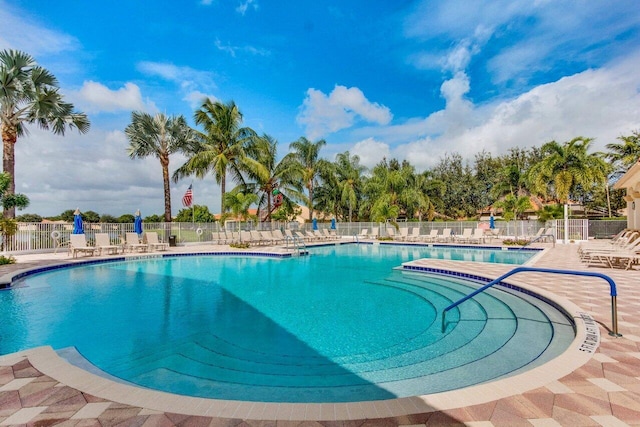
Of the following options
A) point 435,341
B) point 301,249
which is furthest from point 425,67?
point 435,341

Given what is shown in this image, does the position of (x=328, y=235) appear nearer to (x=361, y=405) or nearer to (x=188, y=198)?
(x=188, y=198)

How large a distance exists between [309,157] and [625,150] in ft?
87.2

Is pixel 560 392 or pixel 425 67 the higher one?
pixel 425 67

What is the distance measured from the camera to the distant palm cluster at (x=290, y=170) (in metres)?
15.7

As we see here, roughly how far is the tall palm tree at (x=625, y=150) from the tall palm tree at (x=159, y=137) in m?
33.6

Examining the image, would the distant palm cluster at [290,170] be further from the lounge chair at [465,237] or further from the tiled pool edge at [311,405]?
the tiled pool edge at [311,405]

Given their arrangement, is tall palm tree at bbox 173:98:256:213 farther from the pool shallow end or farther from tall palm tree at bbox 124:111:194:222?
the pool shallow end

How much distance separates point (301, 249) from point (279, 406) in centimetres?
1513

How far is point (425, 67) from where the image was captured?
23438mm

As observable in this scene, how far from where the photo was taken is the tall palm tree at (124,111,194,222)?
19953 mm

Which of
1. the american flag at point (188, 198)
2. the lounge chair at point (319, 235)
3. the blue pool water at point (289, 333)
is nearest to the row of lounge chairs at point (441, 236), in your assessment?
the lounge chair at point (319, 235)

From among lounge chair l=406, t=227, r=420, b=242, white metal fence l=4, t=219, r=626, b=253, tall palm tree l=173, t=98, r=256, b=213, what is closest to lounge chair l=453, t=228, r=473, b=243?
lounge chair l=406, t=227, r=420, b=242

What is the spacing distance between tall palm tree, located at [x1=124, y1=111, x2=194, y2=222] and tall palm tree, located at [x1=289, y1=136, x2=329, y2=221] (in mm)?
9275

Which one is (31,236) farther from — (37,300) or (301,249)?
(301,249)
